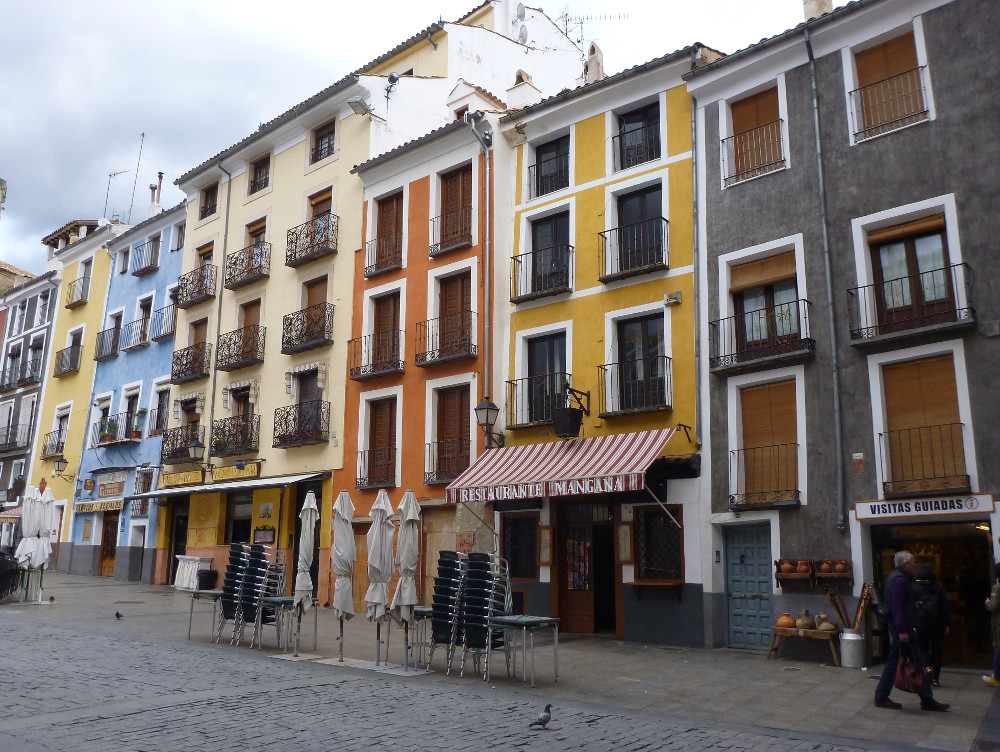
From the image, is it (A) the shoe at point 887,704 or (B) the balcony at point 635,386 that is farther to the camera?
(B) the balcony at point 635,386

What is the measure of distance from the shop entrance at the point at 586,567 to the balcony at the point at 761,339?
163 inches

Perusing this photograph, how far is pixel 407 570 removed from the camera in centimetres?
1317

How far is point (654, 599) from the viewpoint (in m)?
16.9

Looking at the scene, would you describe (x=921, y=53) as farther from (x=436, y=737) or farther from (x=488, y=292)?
(x=436, y=737)

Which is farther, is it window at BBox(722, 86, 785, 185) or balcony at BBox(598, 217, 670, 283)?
balcony at BBox(598, 217, 670, 283)

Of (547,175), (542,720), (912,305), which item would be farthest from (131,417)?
(542,720)

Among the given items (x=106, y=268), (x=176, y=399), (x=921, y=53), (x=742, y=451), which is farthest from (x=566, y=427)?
(x=106, y=268)

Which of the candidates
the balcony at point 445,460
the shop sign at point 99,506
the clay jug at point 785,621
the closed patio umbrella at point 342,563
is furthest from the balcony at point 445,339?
the shop sign at point 99,506

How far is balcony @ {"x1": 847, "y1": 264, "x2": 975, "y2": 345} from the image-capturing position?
547 inches

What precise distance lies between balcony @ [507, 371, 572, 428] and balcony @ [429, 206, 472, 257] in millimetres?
4108

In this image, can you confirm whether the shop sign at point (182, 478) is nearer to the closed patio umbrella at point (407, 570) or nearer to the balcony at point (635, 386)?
Answer: the balcony at point (635, 386)

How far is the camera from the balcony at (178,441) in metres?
28.7

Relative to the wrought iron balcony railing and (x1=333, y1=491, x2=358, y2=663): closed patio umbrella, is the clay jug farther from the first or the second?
the wrought iron balcony railing

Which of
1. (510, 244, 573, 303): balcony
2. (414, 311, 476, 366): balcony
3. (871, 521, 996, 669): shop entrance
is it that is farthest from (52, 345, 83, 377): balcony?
(871, 521, 996, 669): shop entrance
